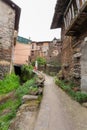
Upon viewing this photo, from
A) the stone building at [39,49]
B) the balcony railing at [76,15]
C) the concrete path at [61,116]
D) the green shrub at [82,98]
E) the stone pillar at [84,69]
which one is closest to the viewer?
the concrete path at [61,116]

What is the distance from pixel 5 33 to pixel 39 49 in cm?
3403

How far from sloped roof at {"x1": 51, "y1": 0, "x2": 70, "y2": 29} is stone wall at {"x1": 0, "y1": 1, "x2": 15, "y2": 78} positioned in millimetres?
3662

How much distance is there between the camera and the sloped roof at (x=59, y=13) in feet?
43.1

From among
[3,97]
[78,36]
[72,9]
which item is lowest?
[3,97]

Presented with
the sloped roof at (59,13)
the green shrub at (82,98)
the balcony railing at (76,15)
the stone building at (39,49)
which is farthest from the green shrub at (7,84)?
the stone building at (39,49)

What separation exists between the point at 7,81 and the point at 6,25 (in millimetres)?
4575

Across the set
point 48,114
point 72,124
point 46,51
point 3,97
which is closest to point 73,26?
point 48,114

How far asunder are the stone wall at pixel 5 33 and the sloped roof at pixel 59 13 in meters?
3.66

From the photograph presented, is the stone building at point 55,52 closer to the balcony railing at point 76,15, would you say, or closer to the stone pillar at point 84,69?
the balcony railing at point 76,15

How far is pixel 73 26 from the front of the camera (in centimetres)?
980

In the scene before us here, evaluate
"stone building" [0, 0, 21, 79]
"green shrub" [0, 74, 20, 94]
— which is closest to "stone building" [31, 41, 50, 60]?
"stone building" [0, 0, 21, 79]

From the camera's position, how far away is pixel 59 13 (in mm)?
14852

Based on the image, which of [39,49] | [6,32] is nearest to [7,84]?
[6,32]

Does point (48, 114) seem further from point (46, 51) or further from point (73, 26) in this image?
point (46, 51)
